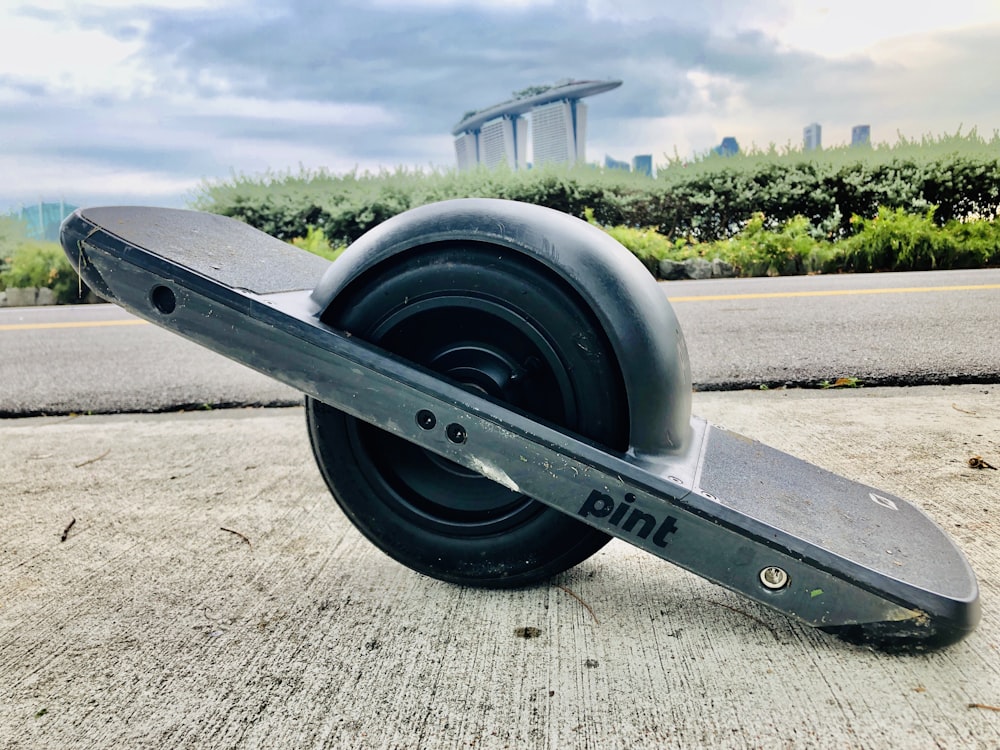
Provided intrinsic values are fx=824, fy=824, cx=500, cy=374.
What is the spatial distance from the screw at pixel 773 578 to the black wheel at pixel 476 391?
0.36 m

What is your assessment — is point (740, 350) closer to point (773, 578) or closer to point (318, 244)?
point (773, 578)

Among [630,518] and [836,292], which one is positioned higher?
[630,518]

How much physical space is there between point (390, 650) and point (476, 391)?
0.56 metres

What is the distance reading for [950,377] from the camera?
161 inches

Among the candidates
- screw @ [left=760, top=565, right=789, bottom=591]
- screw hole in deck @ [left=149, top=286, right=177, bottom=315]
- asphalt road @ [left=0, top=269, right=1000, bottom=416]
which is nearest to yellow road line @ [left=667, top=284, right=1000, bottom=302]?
asphalt road @ [left=0, top=269, right=1000, bottom=416]

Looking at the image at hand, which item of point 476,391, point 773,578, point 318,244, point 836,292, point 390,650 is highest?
point 476,391

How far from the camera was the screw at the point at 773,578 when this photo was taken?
161 centimetres

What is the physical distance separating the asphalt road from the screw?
101 inches

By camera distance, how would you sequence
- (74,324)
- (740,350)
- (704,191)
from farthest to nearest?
(704,191) → (74,324) → (740,350)

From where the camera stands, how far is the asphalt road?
4238 millimetres

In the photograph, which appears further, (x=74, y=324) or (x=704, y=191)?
(x=704, y=191)

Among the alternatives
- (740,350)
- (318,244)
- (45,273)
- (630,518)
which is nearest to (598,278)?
(630,518)

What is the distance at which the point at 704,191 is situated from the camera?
13578 mm

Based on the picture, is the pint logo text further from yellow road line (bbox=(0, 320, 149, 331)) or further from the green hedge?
the green hedge
